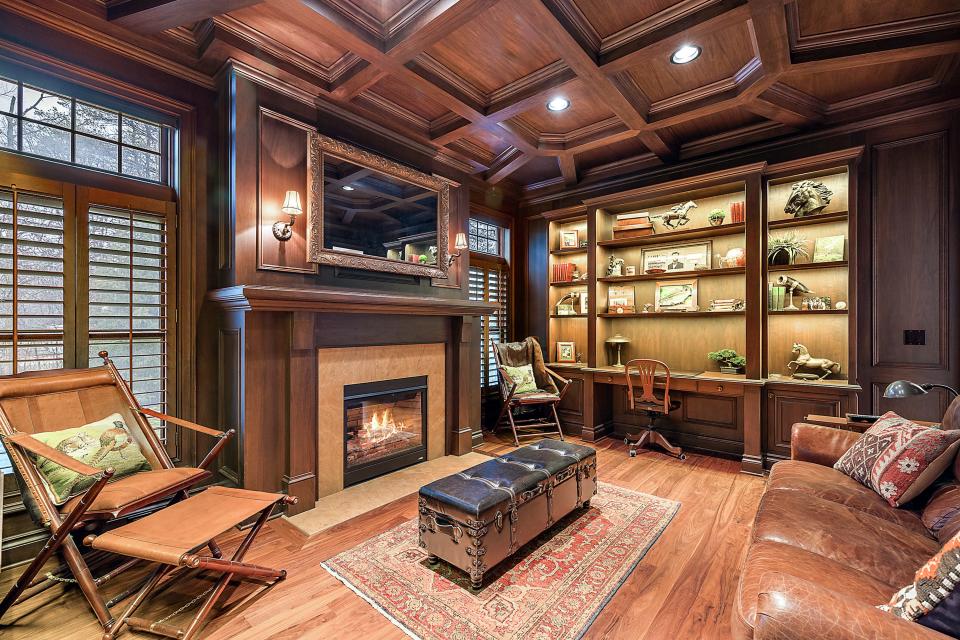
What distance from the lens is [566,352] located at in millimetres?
5410

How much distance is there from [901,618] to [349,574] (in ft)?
7.15

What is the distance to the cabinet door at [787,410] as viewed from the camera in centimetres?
360

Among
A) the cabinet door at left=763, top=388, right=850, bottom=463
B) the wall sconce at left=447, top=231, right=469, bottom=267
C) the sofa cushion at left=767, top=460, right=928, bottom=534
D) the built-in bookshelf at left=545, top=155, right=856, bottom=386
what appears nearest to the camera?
the sofa cushion at left=767, top=460, right=928, bottom=534

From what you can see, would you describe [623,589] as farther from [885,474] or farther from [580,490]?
[885,474]

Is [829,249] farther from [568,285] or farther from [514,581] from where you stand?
[514,581]

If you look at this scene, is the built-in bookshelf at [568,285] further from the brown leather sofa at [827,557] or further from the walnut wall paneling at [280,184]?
the walnut wall paneling at [280,184]

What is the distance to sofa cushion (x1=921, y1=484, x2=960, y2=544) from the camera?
165cm

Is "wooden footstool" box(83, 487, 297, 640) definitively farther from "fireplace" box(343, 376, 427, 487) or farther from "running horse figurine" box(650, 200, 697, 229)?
"running horse figurine" box(650, 200, 697, 229)

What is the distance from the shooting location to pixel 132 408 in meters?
2.47

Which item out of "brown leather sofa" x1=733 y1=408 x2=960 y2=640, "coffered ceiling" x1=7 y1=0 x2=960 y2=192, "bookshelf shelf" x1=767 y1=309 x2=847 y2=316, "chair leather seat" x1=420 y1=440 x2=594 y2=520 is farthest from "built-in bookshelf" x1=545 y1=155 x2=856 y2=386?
"chair leather seat" x1=420 y1=440 x2=594 y2=520

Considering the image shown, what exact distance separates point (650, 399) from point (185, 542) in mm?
3845

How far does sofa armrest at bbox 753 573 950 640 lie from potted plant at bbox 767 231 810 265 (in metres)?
3.68

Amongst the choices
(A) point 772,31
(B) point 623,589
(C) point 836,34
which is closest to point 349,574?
(B) point 623,589

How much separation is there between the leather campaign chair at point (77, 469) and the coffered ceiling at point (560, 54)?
205 cm
